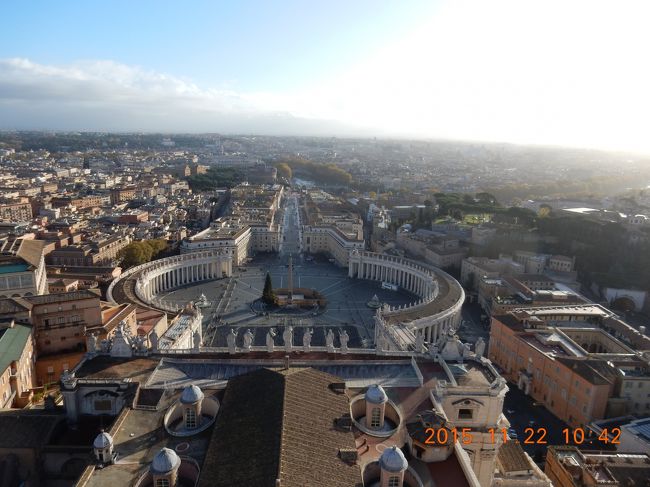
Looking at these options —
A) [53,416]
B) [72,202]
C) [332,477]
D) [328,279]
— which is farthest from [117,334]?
[72,202]

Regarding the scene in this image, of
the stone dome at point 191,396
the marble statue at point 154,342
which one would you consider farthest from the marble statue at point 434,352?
the marble statue at point 154,342

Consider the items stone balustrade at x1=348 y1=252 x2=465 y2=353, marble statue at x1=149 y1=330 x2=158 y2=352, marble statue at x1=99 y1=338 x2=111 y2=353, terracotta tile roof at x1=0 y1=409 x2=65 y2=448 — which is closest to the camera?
terracotta tile roof at x1=0 y1=409 x2=65 y2=448

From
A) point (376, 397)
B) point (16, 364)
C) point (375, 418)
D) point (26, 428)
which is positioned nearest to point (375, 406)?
point (376, 397)

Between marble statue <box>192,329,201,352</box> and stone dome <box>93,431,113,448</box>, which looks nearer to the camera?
stone dome <box>93,431,113,448</box>

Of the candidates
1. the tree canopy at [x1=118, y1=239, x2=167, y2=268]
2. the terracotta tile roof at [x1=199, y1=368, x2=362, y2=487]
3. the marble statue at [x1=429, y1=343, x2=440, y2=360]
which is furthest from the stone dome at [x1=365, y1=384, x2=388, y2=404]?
the tree canopy at [x1=118, y1=239, x2=167, y2=268]

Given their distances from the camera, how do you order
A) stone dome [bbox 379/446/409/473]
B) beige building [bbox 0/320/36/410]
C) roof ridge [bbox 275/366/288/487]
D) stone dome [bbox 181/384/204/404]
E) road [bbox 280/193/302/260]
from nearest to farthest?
1. roof ridge [bbox 275/366/288/487]
2. stone dome [bbox 379/446/409/473]
3. stone dome [bbox 181/384/204/404]
4. beige building [bbox 0/320/36/410]
5. road [bbox 280/193/302/260]

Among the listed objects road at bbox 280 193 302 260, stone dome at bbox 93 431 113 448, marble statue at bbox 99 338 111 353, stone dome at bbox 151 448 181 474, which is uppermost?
stone dome at bbox 151 448 181 474

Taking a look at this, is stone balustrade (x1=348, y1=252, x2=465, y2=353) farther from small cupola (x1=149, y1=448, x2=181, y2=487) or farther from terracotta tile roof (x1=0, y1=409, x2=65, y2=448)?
terracotta tile roof (x1=0, y1=409, x2=65, y2=448)
